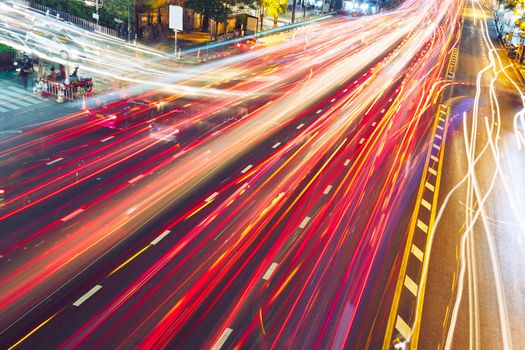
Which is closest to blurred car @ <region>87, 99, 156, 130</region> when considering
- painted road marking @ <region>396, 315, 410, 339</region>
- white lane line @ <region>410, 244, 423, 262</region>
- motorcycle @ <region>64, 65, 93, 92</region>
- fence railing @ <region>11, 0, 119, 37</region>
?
motorcycle @ <region>64, 65, 93, 92</region>

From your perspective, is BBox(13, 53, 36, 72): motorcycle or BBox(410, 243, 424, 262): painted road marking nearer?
BBox(410, 243, 424, 262): painted road marking

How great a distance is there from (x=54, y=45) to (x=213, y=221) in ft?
102

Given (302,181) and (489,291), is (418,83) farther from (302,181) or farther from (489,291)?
(489,291)

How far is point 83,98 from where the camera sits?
28.1 metres

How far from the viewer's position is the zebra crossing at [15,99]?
86.4ft

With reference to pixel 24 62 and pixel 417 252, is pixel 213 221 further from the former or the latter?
pixel 24 62

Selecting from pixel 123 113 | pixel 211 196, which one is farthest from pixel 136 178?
pixel 123 113

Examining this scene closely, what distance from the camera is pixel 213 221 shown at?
16109 millimetres

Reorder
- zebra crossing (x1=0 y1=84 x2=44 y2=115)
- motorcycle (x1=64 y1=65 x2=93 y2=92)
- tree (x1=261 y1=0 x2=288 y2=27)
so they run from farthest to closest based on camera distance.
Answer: tree (x1=261 y1=0 x2=288 y2=27) < motorcycle (x1=64 y1=65 x2=93 y2=92) < zebra crossing (x1=0 y1=84 x2=44 y2=115)

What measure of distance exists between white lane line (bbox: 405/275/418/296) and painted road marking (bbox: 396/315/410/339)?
145 cm

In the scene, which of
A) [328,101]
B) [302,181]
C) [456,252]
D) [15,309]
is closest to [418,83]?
[328,101]

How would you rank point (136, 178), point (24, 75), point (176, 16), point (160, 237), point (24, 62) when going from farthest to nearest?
point (176, 16) < point (24, 62) < point (24, 75) < point (136, 178) < point (160, 237)

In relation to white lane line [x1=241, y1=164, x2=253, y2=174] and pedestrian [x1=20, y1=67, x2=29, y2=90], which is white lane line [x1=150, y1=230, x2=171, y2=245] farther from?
pedestrian [x1=20, y1=67, x2=29, y2=90]

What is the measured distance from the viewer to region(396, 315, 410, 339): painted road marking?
1189 cm
